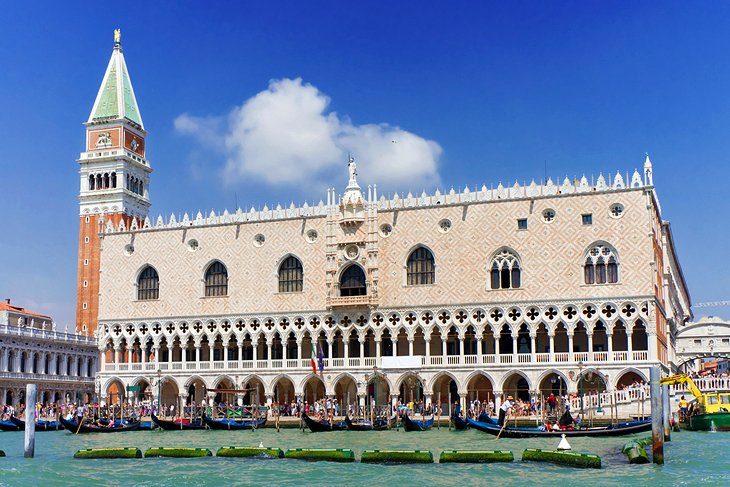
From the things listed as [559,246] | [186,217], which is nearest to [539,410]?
[559,246]

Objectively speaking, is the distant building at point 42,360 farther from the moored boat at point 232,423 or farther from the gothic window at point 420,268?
the gothic window at point 420,268

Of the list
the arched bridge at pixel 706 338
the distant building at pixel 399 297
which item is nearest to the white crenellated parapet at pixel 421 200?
the distant building at pixel 399 297

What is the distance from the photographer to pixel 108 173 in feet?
202

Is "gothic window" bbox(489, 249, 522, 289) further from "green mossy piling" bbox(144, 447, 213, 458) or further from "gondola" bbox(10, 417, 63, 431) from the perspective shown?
"green mossy piling" bbox(144, 447, 213, 458)

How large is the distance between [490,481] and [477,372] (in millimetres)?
21096

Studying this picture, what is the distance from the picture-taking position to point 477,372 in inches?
1592

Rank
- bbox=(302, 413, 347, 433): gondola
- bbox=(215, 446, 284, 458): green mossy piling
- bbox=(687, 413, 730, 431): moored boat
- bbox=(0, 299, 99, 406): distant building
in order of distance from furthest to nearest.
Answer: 1. bbox=(0, 299, 99, 406): distant building
2. bbox=(302, 413, 347, 433): gondola
3. bbox=(687, 413, 730, 431): moored boat
4. bbox=(215, 446, 284, 458): green mossy piling

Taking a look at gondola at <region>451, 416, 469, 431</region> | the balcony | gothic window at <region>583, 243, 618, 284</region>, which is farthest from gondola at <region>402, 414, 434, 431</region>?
gothic window at <region>583, 243, 618, 284</region>

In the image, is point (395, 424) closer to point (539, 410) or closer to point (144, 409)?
point (539, 410)

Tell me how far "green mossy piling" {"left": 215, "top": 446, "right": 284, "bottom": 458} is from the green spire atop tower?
4077 cm

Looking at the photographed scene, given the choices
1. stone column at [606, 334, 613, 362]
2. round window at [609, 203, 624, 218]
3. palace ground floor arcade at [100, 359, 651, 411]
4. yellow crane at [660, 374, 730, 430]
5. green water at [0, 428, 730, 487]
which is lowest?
green water at [0, 428, 730, 487]

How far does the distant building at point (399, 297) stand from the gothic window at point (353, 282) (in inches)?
2.4

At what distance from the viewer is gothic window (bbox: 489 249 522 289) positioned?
132ft

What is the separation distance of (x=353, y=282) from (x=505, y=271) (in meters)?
6.68
